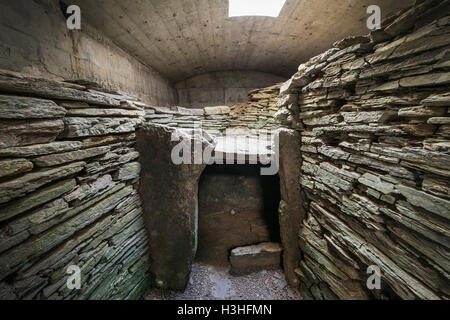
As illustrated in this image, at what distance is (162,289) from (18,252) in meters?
2.65

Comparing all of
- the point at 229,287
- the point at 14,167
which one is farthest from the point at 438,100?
the point at 229,287

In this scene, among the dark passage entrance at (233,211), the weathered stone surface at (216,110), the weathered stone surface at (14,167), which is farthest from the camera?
the weathered stone surface at (216,110)

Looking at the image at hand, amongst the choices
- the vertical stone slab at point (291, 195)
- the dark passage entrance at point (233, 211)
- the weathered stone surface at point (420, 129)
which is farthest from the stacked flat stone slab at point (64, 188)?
the weathered stone surface at point (420, 129)

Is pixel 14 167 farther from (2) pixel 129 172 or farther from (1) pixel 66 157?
(2) pixel 129 172

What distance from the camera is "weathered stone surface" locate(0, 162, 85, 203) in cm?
129

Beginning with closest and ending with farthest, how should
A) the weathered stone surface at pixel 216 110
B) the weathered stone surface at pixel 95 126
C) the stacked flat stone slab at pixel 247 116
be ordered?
the weathered stone surface at pixel 95 126
the stacked flat stone slab at pixel 247 116
the weathered stone surface at pixel 216 110

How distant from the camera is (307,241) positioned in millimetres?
3068

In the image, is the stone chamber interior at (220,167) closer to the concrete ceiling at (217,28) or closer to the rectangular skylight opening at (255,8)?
the concrete ceiling at (217,28)

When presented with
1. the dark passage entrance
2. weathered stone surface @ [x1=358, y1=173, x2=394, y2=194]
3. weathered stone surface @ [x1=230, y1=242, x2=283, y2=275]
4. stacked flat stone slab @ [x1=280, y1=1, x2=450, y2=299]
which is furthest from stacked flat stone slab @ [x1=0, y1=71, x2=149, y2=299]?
weathered stone surface @ [x1=358, y1=173, x2=394, y2=194]

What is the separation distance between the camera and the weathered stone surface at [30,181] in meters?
1.29

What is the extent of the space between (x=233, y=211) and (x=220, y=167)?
1185 mm

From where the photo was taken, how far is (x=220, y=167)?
467 centimetres
